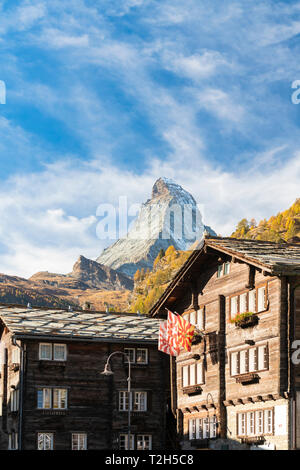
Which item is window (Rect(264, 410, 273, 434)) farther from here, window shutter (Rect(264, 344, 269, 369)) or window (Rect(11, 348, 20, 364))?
window (Rect(11, 348, 20, 364))

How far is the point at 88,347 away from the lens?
54750 millimetres

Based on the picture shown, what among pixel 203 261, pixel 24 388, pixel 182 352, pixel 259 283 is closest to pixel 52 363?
pixel 24 388

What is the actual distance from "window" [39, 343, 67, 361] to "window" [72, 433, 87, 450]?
17.5 feet

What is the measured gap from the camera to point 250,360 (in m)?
46.4

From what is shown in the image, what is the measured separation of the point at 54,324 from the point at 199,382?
11497 mm

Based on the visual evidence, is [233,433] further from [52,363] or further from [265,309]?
[52,363]

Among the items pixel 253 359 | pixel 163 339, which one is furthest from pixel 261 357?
pixel 163 339

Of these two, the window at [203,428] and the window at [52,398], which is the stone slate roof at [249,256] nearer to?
the window at [203,428]

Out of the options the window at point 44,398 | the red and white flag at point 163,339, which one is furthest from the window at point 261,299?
the window at point 44,398

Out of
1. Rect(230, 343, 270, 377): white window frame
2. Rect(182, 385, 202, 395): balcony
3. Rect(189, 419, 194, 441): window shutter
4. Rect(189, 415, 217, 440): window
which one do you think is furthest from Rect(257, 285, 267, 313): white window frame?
Rect(189, 419, 194, 441): window shutter

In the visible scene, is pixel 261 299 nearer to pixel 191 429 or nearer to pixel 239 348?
pixel 239 348

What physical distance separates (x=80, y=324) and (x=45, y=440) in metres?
9.17

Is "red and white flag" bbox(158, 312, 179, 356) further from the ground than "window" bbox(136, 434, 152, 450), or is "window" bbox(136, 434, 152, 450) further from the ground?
"red and white flag" bbox(158, 312, 179, 356)

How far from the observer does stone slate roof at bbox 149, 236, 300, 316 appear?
43344 mm
